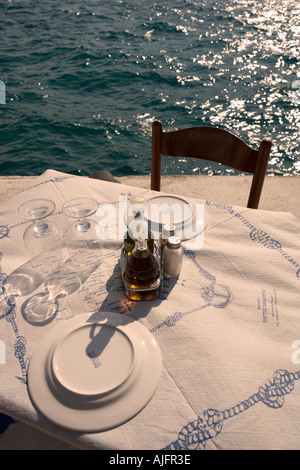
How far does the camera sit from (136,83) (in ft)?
20.6

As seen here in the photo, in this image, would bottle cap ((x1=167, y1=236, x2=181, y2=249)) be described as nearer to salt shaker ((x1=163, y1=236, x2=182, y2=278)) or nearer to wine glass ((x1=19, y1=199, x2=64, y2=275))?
salt shaker ((x1=163, y1=236, x2=182, y2=278))

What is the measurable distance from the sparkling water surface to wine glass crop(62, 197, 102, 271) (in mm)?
3376

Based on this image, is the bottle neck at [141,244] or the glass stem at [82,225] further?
the glass stem at [82,225]

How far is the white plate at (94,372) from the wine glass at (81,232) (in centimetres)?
25

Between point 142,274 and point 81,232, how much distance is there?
1.07 feet

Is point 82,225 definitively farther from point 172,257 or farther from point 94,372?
point 94,372

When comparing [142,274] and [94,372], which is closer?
[94,372]

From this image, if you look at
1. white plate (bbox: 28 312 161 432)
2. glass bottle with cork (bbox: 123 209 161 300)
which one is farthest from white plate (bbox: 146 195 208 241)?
white plate (bbox: 28 312 161 432)

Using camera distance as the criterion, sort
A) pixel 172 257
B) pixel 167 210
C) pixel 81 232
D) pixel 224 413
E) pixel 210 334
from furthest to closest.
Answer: pixel 167 210, pixel 81 232, pixel 172 257, pixel 210 334, pixel 224 413

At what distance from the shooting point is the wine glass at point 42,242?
0.98m

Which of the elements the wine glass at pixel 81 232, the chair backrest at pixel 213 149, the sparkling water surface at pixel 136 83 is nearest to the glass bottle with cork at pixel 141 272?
the wine glass at pixel 81 232

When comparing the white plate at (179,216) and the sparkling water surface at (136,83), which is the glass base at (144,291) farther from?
the sparkling water surface at (136,83)

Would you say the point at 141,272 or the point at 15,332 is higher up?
the point at 141,272

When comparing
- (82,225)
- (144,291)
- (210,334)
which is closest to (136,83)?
(82,225)
